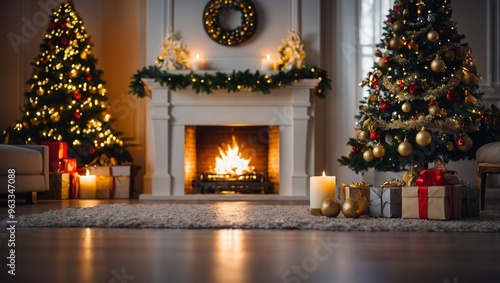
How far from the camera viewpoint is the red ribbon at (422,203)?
358 cm

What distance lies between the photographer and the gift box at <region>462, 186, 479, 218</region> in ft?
12.5

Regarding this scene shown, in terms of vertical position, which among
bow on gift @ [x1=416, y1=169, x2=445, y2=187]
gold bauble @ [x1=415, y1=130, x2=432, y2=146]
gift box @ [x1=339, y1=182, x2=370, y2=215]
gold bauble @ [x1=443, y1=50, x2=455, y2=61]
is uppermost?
gold bauble @ [x1=443, y1=50, x2=455, y2=61]

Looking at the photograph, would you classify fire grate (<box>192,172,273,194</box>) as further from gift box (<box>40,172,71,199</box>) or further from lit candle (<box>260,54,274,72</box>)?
gift box (<box>40,172,71,199</box>)

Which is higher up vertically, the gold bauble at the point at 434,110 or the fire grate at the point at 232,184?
the gold bauble at the point at 434,110

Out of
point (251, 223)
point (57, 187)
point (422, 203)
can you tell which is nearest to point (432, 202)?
point (422, 203)

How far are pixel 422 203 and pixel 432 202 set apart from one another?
0.05m

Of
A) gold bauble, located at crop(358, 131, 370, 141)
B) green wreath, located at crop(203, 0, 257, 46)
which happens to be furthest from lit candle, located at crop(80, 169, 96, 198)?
gold bauble, located at crop(358, 131, 370, 141)

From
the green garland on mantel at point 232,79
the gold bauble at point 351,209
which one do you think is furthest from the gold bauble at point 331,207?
the green garland on mantel at point 232,79

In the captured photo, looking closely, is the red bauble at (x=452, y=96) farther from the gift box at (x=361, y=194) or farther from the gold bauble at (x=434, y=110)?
the gift box at (x=361, y=194)

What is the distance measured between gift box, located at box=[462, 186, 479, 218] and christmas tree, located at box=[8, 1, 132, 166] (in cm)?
393

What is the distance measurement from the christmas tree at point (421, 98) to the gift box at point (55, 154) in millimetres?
2780

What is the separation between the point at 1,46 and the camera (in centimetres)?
721

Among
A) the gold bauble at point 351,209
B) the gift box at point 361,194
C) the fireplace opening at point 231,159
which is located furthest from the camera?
the fireplace opening at point 231,159

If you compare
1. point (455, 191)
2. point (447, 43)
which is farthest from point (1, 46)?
point (455, 191)
